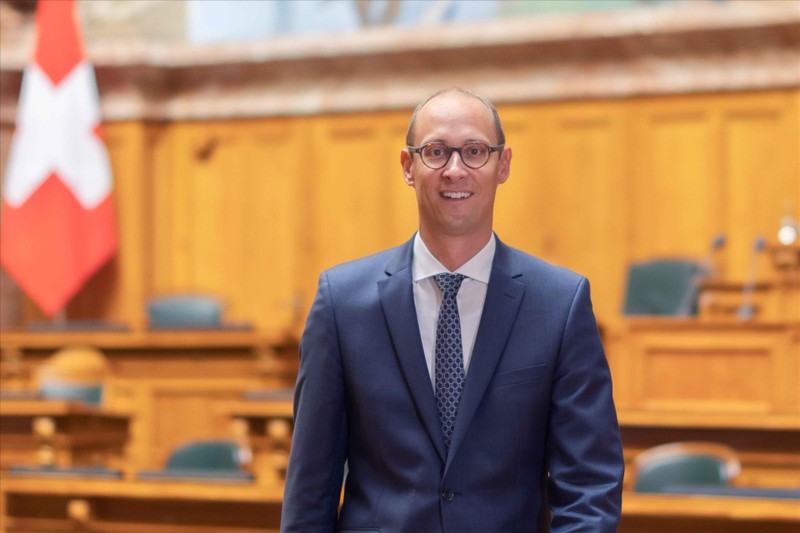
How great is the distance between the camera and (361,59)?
888cm

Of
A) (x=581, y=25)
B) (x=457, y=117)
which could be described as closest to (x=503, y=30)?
(x=581, y=25)

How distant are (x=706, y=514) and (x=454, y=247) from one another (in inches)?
81.3

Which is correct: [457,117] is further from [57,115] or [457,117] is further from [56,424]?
[57,115]

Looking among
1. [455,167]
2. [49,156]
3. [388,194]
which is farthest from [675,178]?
[455,167]

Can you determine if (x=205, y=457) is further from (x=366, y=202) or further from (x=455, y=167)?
(x=366, y=202)

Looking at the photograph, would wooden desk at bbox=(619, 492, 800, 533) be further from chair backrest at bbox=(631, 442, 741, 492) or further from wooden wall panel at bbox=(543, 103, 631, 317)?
wooden wall panel at bbox=(543, 103, 631, 317)

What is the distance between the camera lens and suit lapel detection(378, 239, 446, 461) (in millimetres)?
1729

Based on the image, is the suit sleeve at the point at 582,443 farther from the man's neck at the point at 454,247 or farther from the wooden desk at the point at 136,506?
the wooden desk at the point at 136,506

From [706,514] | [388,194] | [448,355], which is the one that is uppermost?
[388,194]

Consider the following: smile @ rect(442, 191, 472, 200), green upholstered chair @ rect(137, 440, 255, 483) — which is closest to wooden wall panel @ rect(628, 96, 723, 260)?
green upholstered chair @ rect(137, 440, 255, 483)

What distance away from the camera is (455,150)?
1.71 meters

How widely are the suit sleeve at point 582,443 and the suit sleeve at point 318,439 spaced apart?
1.02ft

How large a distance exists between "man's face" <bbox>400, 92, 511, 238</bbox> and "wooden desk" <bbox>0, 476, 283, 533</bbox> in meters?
2.48

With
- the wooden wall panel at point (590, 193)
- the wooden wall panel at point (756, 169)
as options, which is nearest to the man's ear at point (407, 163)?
the wooden wall panel at point (756, 169)
